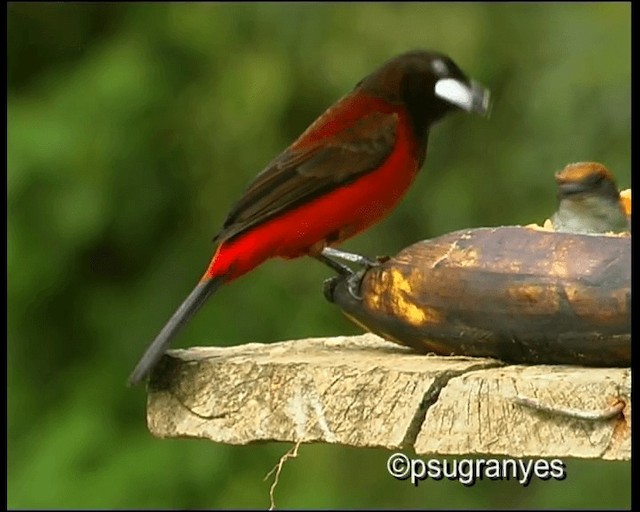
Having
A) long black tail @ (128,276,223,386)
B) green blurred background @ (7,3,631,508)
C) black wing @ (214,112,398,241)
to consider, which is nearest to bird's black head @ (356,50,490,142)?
black wing @ (214,112,398,241)

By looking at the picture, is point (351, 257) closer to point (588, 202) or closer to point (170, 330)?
point (170, 330)

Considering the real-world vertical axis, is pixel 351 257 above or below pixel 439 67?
below

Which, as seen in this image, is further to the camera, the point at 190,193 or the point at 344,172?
the point at 190,193

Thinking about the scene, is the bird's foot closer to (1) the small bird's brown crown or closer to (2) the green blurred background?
(1) the small bird's brown crown

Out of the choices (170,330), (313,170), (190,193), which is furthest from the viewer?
(190,193)

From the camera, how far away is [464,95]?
3928 millimetres

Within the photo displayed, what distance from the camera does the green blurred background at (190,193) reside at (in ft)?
20.0

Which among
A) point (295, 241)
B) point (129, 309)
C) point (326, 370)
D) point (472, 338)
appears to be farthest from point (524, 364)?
point (129, 309)

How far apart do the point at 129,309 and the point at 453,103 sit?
284cm

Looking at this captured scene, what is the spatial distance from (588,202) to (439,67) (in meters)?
1.00

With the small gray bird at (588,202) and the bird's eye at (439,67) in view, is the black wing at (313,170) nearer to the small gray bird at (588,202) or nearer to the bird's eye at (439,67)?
the bird's eye at (439,67)

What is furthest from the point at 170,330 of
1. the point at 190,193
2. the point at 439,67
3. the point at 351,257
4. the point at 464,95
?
the point at 190,193

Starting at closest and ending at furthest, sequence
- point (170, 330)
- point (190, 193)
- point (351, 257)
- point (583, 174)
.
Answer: point (583, 174) < point (170, 330) < point (351, 257) < point (190, 193)

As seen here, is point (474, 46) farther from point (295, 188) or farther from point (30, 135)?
point (295, 188)
